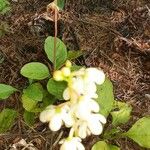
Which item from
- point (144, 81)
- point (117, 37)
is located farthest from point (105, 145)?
point (117, 37)

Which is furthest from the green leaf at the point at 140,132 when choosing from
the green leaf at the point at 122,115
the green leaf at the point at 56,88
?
the green leaf at the point at 56,88

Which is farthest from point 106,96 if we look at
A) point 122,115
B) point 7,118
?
point 7,118

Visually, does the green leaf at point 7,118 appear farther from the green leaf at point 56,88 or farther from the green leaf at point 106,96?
the green leaf at point 106,96

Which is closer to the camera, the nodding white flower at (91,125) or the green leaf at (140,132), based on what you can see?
the nodding white flower at (91,125)

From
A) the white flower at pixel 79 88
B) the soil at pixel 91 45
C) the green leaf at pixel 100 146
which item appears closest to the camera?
the white flower at pixel 79 88

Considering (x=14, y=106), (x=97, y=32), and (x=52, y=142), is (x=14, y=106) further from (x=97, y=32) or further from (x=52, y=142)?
(x=97, y=32)

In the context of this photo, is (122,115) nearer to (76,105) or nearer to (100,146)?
(100,146)

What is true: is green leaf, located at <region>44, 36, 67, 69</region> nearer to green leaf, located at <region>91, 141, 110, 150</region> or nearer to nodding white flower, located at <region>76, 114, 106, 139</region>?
green leaf, located at <region>91, 141, 110, 150</region>
